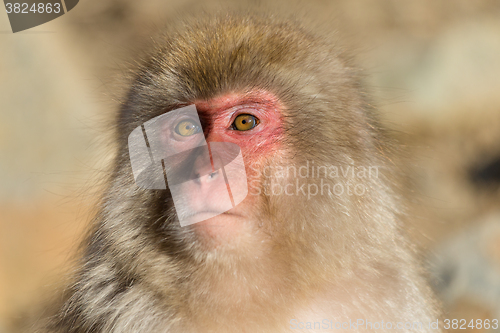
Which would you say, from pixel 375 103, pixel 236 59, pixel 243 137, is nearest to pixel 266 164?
pixel 243 137

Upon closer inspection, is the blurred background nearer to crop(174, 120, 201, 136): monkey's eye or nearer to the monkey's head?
the monkey's head

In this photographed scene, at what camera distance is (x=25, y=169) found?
1.80 metres

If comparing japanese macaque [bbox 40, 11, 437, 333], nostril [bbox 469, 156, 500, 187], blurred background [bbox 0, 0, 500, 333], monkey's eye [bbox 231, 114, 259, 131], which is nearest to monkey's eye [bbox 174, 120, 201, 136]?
japanese macaque [bbox 40, 11, 437, 333]

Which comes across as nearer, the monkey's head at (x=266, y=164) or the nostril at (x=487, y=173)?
the monkey's head at (x=266, y=164)

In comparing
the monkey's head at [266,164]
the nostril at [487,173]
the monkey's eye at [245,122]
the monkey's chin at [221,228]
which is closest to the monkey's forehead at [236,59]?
the monkey's head at [266,164]

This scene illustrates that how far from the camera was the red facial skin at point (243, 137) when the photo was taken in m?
1.22

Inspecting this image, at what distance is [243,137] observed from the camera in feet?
4.48

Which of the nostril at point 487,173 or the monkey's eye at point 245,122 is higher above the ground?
→ the monkey's eye at point 245,122

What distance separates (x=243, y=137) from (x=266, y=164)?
126mm

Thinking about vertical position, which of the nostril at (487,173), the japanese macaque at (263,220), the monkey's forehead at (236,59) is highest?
the monkey's forehead at (236,59)

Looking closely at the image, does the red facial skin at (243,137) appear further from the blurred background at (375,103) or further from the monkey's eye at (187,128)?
the blurred background at (375,103)

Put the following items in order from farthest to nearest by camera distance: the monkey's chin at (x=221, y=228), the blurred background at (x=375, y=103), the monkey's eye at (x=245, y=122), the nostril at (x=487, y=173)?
the nostril at (x=487, y=173) < the blurred background at (x=375, y=103) < the monkey's eye at (x=245, y=122) < the monkey's chin at (x=221, y=228)

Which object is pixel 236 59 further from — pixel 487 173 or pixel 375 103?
pixel 487 173

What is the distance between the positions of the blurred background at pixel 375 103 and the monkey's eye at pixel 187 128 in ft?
1.95
